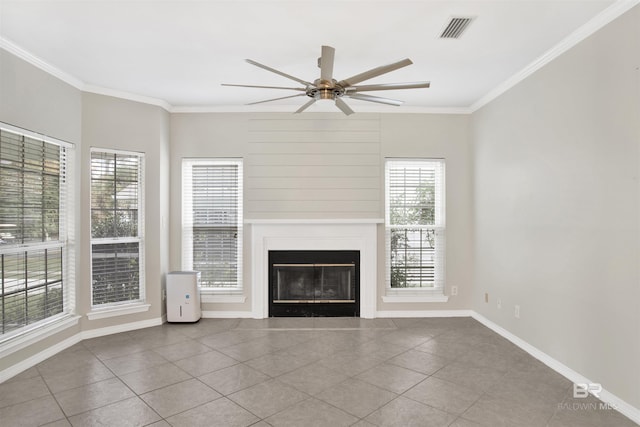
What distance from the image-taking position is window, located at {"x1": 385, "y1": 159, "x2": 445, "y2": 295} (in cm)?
494

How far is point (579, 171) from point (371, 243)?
8.12 ft

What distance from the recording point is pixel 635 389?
242 cm

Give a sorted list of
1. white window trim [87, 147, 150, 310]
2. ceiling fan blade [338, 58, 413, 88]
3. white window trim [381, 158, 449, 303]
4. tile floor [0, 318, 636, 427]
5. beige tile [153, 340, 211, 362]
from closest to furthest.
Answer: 1. ceiling fan blade [338, 58, 413, 88]
2. tile floor [0, 318, 636, 427]
3. beige tile [153, 340, 211, 362]
4. white window trim [87, 147, 150, 310]
5. white window trim [381, 158, 449, 303]

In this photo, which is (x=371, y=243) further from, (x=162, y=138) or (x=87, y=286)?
(x=87, y=286)

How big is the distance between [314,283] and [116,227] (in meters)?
2.51

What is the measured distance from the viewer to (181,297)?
4527 millimetres

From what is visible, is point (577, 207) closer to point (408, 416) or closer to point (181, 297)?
point (408, 416)

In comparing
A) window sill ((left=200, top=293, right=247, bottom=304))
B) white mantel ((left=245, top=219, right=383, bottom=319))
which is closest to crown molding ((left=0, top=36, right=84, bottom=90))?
white mantel ((left=245, top=219, right=383, bottom=319))

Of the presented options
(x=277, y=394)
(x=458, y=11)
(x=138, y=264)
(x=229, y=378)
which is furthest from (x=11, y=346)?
(x=458, y=11)

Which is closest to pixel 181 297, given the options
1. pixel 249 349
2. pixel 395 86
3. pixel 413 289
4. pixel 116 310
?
pixel 116 310

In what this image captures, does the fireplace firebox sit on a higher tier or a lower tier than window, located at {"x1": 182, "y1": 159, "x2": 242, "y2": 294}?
lower

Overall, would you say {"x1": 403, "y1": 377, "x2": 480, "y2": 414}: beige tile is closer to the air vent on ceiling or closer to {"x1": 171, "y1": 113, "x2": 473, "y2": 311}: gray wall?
{"x1": 171, "y1": 113, "x2": 473, "y2": 311}: gray wall
